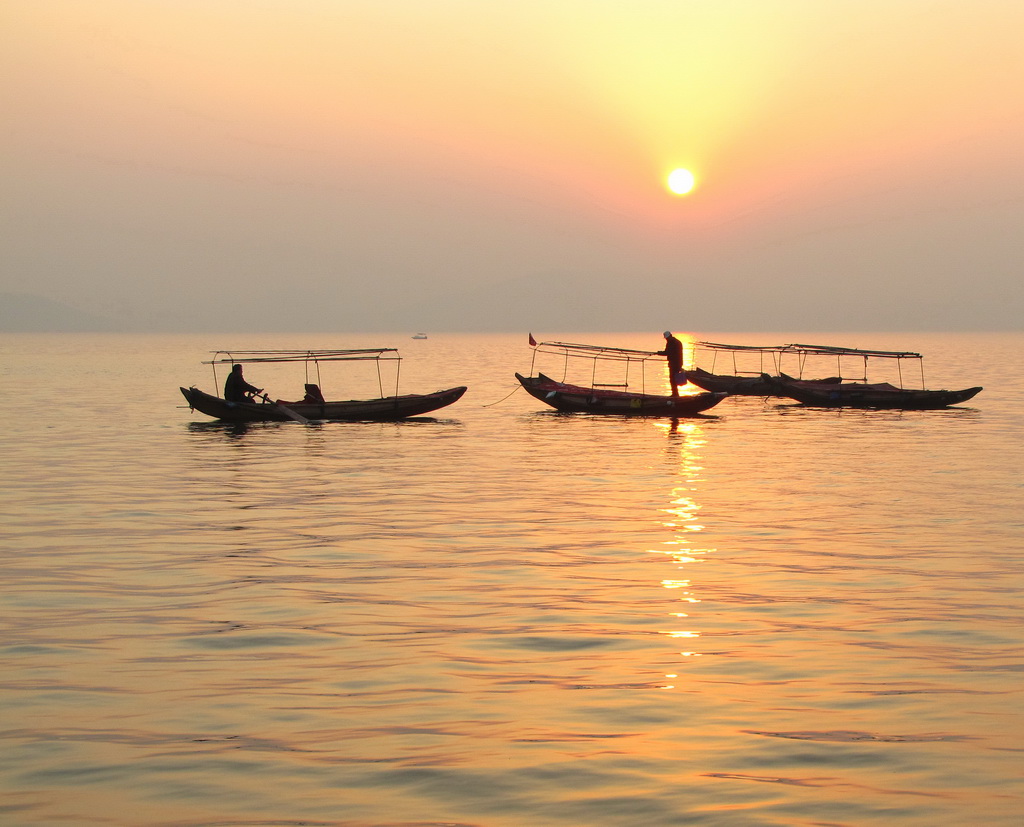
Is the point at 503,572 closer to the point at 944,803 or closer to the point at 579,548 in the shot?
the point at 579,548

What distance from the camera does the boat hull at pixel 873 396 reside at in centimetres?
4634

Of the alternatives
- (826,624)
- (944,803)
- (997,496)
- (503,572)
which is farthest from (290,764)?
(997,496)

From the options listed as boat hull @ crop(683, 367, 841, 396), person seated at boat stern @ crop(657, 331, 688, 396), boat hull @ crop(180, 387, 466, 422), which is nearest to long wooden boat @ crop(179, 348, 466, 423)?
boat hull @ crop(180, 387, 466, 422)

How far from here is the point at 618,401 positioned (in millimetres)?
43312

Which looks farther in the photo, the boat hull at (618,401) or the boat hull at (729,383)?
the boat hull at (729,383)

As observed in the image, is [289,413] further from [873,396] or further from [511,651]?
[511,651]

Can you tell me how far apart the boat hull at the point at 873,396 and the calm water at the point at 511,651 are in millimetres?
23516

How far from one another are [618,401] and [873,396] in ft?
36.4

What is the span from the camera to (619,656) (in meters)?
10.1

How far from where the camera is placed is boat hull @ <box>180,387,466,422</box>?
123 ft

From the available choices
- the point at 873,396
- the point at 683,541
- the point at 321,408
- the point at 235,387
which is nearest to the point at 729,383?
the point at 873,396

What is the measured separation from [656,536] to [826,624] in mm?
5520

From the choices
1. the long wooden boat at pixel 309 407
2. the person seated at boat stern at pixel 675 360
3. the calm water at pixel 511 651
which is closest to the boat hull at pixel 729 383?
the person seated at boat stern at pixel 675 360

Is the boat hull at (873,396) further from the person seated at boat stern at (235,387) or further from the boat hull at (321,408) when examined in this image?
the person seated at boat stern at (235,387)
